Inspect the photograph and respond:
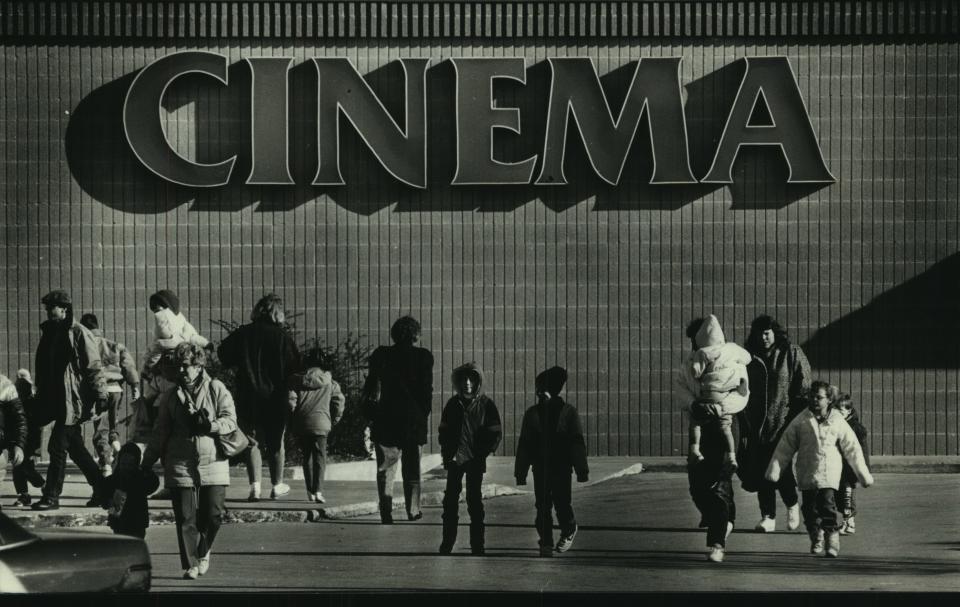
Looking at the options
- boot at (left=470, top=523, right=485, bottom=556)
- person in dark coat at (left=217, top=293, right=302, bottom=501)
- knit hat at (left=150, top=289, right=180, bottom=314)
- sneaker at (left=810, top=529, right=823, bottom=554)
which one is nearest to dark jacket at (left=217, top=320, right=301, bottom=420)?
person in dark coat at (left=217, top=293, right=302, bottom=501)

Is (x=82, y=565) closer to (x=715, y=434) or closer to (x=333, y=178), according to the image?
(x=715, y=434)

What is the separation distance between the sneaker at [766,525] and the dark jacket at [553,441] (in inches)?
89.6

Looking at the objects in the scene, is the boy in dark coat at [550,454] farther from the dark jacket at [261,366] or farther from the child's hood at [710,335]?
the dark jacket at [261,366]

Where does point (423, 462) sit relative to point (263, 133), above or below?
below

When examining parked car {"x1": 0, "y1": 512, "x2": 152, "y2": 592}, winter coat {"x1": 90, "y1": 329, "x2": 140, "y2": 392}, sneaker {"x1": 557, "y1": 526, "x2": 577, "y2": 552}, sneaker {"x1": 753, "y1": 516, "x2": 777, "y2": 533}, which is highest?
winter coat {"x1": 90, "y1": 329, "x2": 140, "y2": 392}

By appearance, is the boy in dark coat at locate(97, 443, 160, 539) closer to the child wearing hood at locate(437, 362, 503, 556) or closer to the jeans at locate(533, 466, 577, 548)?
the child wearing hood at locate(437, 362, 503, 556)

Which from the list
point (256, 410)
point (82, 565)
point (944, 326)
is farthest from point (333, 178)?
point (82, 565)

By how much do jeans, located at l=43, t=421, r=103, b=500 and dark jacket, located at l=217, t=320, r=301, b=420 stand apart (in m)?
1.39

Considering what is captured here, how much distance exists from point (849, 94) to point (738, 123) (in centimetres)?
141

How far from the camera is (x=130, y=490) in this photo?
10.6 m

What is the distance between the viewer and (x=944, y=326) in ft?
67.5

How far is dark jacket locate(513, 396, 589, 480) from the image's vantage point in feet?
40.9

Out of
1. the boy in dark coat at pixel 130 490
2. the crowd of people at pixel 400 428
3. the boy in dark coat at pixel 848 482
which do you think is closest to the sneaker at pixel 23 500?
the crowd of people at pixel 400 428

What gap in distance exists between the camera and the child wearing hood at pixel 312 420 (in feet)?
50.3
